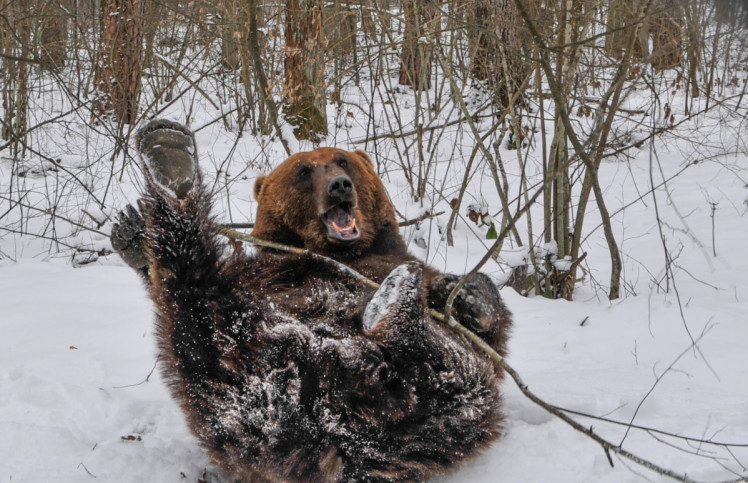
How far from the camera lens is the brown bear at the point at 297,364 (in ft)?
8.57

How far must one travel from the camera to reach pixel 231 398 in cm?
266

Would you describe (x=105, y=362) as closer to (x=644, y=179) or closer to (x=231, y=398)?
(x=231, y=398)

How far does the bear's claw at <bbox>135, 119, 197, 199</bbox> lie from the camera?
2930 mm

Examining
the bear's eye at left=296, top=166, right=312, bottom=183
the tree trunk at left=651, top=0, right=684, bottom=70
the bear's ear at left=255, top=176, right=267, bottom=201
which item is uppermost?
the tree trunk at left=651, top=0, right=684, bottom=70

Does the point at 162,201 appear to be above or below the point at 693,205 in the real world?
above

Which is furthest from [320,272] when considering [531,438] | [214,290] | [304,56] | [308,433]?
[304,56]

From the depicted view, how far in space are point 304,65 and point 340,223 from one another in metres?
4.59

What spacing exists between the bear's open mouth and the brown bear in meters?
0.64

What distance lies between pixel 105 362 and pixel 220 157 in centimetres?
684

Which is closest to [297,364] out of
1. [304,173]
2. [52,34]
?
[304,173]

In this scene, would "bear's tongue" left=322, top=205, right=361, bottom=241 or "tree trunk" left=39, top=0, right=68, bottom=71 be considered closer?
"bear's tongue" left=322, top=205, right=361, bottom=241

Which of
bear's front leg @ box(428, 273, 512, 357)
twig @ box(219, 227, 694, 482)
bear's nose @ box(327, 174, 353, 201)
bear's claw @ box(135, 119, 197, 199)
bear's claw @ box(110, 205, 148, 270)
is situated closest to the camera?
twig @ box(219, 227, 694, 482)

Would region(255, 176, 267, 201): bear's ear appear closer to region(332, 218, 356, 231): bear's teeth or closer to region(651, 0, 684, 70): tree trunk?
region(332, 218, 356, 231): bear's teeth

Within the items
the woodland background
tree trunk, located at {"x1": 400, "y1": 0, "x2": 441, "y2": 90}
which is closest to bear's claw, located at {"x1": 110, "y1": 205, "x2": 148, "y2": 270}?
the woodland background
